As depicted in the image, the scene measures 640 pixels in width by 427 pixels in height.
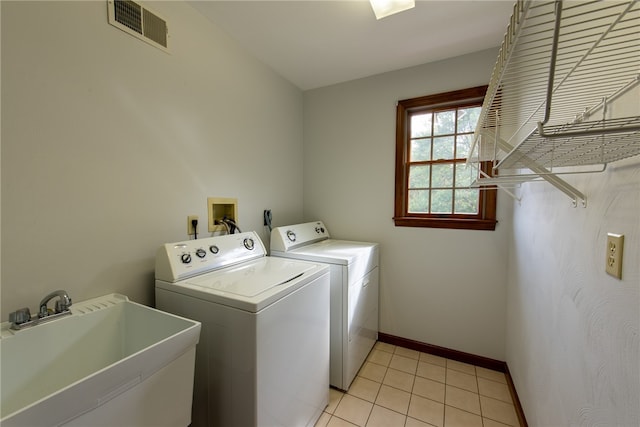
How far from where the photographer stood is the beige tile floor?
162 centimetres

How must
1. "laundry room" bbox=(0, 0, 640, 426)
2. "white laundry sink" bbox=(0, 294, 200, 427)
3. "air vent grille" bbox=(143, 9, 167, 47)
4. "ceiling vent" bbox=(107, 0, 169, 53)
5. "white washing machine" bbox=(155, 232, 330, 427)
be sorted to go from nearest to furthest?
"white laundry sink" bbox=(0, 294, 200, 427)
"laundry room" bbox=(0, 0, 640, 426)
"white washing machine" bbox=(155, 232, 330, 427)
"ceiling vent" bbox=(107, 0, 169, 53)
"air vent grille" bbox=(143, 9, 167, 47)

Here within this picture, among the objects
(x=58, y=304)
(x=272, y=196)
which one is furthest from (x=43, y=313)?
(x=272, y=196)

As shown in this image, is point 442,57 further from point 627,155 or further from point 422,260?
point 627,155

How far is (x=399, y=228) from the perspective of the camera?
2363 millimetres

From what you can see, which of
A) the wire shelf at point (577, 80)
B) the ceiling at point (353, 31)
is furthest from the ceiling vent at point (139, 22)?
the wire shelf at point (577, 80)

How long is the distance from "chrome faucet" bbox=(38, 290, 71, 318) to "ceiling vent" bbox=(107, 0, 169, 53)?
1.22m

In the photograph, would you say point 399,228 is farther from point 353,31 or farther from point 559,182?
point 353,31

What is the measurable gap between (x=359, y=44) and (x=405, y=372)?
2498mm

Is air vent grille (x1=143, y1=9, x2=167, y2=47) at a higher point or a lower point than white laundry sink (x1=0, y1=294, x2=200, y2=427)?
higher

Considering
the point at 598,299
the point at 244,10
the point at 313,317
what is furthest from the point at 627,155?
the point at 244,10

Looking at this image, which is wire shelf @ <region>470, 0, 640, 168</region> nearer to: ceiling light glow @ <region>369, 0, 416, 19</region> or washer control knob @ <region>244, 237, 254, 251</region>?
ceiling light glow @ <region>369, 0, 416, 19</region>

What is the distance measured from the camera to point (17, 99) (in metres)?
0.99

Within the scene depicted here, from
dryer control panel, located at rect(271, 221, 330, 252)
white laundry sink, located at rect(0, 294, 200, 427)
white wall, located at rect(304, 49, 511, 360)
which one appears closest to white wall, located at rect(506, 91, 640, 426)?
white wall, located at rect(304, 49, 511, 360)

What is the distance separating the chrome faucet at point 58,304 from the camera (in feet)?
3.27
